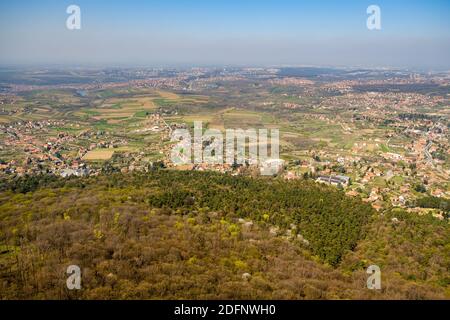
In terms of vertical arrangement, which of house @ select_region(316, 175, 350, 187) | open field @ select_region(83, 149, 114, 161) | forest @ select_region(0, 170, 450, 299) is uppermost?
open field @ select_region(83, 149, 114, 161)

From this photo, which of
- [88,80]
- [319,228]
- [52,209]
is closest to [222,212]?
[319,228]

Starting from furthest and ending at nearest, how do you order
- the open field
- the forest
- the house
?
the open field → the house → the forest

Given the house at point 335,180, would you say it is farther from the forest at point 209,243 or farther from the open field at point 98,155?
the open field at point 98,155

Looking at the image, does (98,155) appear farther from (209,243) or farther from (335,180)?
(209,243)

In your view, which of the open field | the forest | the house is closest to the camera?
the forest

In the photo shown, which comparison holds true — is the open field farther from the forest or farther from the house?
the house

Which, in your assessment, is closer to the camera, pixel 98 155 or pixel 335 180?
pixel 335 180

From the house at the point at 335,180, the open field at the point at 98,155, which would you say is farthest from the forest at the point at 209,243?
the open field at the point at 98,155

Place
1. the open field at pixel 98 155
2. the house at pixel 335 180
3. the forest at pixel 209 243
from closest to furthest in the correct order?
the forest at pixel 209 243
the house at pixel 335 180
the open field at pixel 98 155

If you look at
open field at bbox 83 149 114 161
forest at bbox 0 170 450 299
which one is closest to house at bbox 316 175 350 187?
Answer: forest at bbox 0 170 450 299

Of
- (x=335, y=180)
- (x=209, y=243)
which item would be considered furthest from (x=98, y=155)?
(x=209, y=243)

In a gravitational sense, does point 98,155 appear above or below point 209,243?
above

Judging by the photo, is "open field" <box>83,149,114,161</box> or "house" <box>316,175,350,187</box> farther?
"open field" <box>83,149,114,161</box>

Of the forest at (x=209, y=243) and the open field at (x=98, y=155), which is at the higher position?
Answer: the open field at (x=98, y=155)
